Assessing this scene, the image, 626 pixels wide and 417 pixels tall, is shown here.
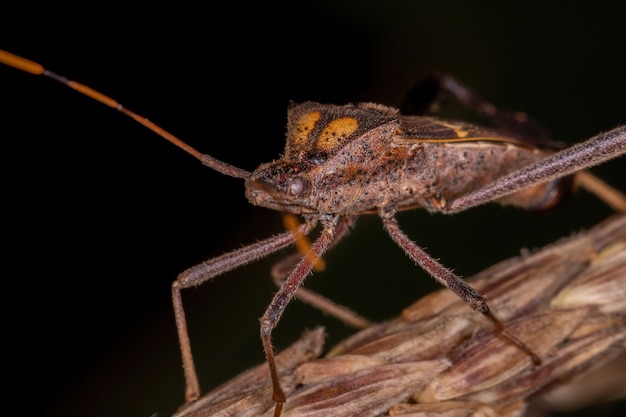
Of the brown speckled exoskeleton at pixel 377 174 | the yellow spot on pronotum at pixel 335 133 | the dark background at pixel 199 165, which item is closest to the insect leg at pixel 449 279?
the brown speckled exoskeleton at pixel 377 174

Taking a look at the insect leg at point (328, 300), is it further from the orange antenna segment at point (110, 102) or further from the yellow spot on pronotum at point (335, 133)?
the orange antenna segment at point (110, 102)

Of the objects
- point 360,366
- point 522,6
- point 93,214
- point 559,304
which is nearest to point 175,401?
point 93,214

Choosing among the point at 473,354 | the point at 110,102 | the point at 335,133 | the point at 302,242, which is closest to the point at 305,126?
the point at 335,133

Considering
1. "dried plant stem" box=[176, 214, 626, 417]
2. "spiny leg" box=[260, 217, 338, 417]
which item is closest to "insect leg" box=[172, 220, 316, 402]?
"spiny leg" box=[260, 217, 338, 417]

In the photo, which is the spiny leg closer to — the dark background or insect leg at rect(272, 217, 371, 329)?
insect leg at rect(272, 217, 371, 329)

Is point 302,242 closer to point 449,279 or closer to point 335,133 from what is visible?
point 335,133

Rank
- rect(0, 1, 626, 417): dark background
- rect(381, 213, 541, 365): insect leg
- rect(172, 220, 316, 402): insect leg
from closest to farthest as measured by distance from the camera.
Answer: rect(381, 213, 541, 365): insect leg < rect(172, 220, 316, 402): insect leg < rect(0, 1, 626, 417): dark background
